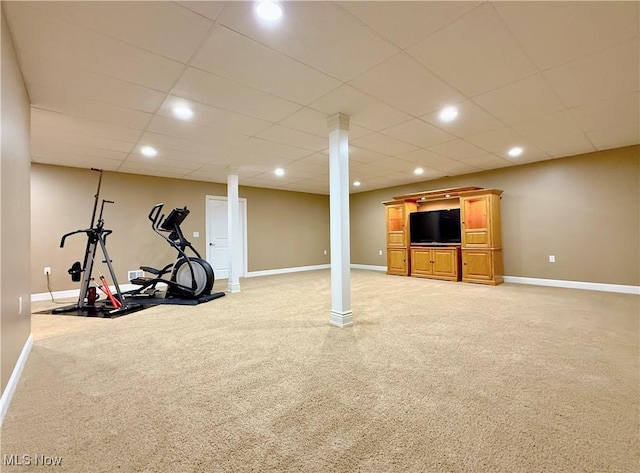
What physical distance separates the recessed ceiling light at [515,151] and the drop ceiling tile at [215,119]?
3913 millimetres

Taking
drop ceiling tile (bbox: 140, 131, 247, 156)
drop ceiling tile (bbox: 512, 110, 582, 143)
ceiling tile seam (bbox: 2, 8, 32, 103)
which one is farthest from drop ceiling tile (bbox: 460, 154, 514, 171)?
ceiling tile seam (bbox: 2, 8, 32, 103)

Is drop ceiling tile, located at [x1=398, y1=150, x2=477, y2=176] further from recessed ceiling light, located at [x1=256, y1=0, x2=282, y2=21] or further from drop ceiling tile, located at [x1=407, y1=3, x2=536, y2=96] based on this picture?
recessed ceiling light, located at [x1=256, y1=0, x2=282, y2=21]

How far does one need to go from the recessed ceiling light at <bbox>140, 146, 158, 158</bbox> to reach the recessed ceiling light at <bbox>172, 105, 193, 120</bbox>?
4.54 ft

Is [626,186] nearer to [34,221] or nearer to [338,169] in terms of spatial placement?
[338,169]

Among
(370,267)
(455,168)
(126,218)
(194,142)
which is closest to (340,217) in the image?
(194,142)

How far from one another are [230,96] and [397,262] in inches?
225

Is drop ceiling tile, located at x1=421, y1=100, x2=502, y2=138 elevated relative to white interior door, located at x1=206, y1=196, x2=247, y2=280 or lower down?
elevated

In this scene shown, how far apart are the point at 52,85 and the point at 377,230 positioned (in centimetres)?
721

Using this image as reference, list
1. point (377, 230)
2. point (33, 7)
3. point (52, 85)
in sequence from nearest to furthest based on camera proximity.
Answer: point (33, 7)
point (52, 85)
point (377, 230)

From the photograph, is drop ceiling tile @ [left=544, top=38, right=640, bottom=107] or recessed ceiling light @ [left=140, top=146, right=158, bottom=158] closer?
drop ceiling tile @ [left=544, top=38, right=640, bottom=107]

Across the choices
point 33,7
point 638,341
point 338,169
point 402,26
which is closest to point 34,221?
point 33,7

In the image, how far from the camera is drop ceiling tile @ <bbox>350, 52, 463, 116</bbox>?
2.36 meters

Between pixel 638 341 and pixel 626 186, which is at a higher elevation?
pixel 626 186

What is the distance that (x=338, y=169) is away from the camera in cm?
322
